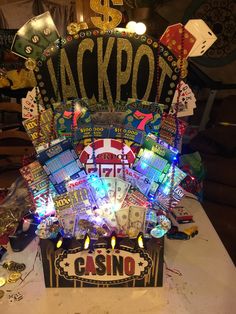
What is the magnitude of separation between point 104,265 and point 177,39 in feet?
1.88

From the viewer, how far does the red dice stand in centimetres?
75

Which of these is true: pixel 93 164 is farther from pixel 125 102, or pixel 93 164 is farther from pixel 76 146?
pixel 125 102

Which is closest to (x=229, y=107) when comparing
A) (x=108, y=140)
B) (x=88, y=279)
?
(x=108, y=140)

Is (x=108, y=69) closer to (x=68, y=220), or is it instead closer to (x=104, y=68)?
(x=104, y=68)

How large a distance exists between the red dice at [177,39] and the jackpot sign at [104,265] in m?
0.50

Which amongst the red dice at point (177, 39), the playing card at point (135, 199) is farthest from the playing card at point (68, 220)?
the red dice at point (177, 39)

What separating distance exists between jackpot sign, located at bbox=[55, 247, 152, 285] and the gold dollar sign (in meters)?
0.53

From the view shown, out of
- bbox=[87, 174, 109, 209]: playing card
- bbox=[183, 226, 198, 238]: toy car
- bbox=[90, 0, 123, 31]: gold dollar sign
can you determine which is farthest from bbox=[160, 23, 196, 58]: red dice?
bbox=[183, 226, 198, 238]: toy car

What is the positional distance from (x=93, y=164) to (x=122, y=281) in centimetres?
27

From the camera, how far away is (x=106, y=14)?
2.42 feet

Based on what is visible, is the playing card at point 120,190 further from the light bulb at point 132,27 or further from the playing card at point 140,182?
the light bulb at point 132,27

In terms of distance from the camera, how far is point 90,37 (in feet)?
2.51

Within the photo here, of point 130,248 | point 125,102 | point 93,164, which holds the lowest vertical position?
point 130,248

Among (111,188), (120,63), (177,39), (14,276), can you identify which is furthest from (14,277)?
(177,39)
